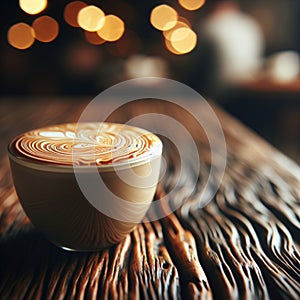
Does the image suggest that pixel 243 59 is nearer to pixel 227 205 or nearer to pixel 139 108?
pixel 139 108

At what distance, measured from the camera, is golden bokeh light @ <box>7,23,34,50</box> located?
116 inches

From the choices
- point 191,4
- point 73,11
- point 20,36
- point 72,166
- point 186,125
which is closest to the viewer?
point 72,166

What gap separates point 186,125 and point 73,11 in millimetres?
2158

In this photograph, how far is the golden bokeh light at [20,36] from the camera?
295 centimetres

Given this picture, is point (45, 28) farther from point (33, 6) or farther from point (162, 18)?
point (162, 18)

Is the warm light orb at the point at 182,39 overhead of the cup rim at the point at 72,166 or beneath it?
overhead

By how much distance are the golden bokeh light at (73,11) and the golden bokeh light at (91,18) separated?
0.02 meters

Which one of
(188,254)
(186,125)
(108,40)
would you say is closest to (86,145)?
(188,254)

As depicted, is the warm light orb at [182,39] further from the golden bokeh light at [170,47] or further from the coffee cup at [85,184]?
the coffee cup at [85,184]

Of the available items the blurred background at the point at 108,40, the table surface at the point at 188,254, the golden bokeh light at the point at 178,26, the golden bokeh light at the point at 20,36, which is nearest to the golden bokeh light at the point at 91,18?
the blurred background at the point at 108,40

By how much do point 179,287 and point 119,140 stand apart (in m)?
0.17

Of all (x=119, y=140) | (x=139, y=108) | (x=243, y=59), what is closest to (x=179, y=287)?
(x=119, y=140)

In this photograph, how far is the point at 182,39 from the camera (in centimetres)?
282

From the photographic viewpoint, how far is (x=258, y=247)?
0.47m
